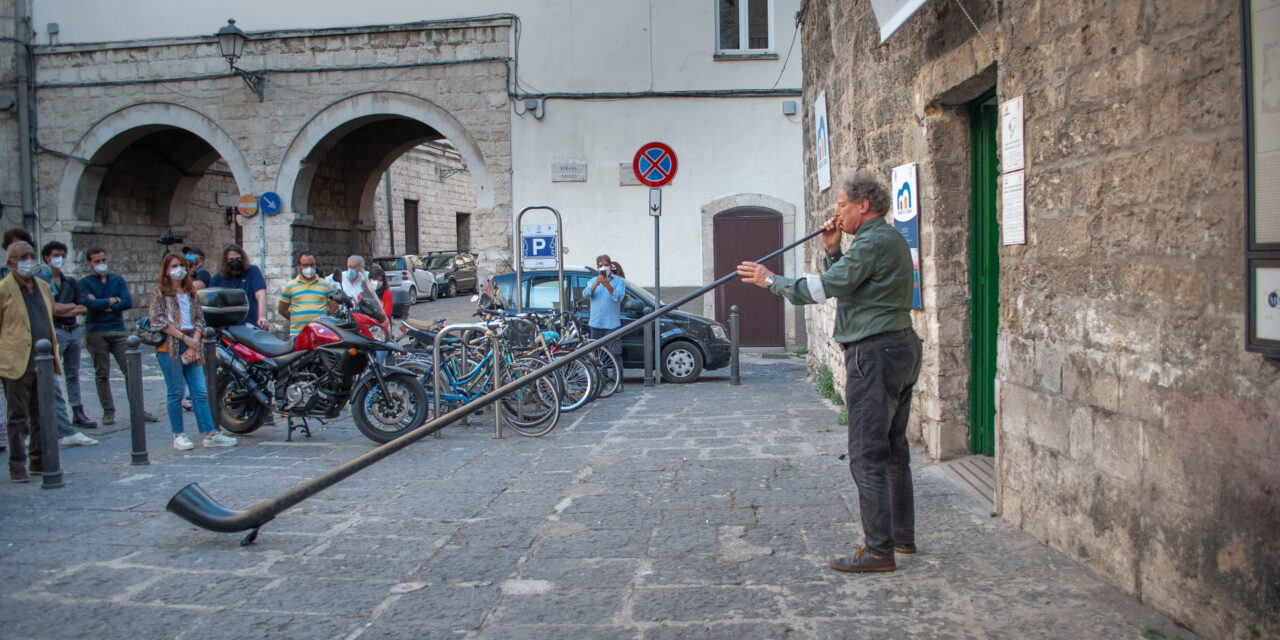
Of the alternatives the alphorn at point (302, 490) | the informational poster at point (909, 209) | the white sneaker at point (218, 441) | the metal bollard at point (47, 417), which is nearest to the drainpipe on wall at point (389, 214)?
the white sneaker at point (218, 441)

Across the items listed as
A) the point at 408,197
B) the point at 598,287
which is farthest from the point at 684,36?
the point at 408,197

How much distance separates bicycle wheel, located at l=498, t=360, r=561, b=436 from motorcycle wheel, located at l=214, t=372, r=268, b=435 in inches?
78.0

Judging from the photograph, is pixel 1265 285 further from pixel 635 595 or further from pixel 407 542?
pixel 407 542

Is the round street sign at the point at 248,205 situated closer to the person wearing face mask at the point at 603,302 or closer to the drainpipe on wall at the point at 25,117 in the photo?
the drainpipe on wall at the point at 25,117

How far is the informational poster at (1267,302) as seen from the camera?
102 inches

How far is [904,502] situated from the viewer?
13.5 feet

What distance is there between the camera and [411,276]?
2630cm

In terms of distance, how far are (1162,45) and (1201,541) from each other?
1.67 meters

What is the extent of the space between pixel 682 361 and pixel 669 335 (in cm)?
37

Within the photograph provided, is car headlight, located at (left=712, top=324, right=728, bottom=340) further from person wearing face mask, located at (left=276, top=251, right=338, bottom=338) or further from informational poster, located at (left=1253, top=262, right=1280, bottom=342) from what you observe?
informational poster, located at (left=1253, top=262, right=1280, bottom=342)

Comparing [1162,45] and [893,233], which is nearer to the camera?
[1162,45]

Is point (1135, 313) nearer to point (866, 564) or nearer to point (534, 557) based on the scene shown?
point (866, 564)

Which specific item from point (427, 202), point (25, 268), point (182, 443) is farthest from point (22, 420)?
point (427, 202)

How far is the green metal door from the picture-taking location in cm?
571
